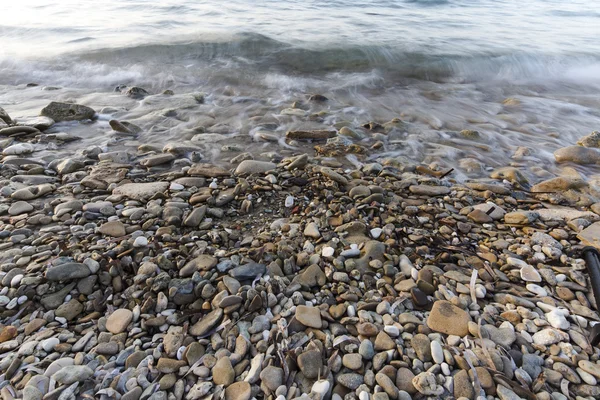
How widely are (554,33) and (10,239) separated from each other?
1601 cm

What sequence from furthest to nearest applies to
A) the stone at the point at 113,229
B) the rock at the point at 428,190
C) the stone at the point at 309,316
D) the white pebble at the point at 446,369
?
the rock at the point at 428,190 < the stone at the point at 113,229 < the stone at the point at 309,316 < the white pebble at the point at 446,369

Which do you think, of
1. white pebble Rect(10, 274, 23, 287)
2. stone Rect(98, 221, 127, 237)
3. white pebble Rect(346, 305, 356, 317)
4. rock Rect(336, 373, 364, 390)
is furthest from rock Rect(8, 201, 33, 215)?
rock Rect(336, 373, 364, 390)

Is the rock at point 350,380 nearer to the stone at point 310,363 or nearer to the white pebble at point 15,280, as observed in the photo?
the stone at point 310,363

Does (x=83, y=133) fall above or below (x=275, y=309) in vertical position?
below

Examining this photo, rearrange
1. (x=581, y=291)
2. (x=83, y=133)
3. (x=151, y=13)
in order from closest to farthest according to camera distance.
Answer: (x=581, y=291), (x=83, y=133), (x=151, y=13)

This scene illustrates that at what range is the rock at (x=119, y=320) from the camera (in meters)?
1.97

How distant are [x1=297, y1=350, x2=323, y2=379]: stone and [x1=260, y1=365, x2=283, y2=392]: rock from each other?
12 cm

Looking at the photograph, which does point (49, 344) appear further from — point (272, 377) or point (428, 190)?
point (428, 190)

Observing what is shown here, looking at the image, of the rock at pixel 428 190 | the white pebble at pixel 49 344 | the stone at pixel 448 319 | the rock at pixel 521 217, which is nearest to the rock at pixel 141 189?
the white pebble at pixel 49 344

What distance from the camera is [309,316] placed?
80.0 inches

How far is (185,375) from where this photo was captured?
69.1 inches

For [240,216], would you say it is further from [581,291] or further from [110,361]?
[581,291]

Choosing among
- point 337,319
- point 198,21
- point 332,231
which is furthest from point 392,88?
point 198,21

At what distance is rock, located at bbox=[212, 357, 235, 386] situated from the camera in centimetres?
172
